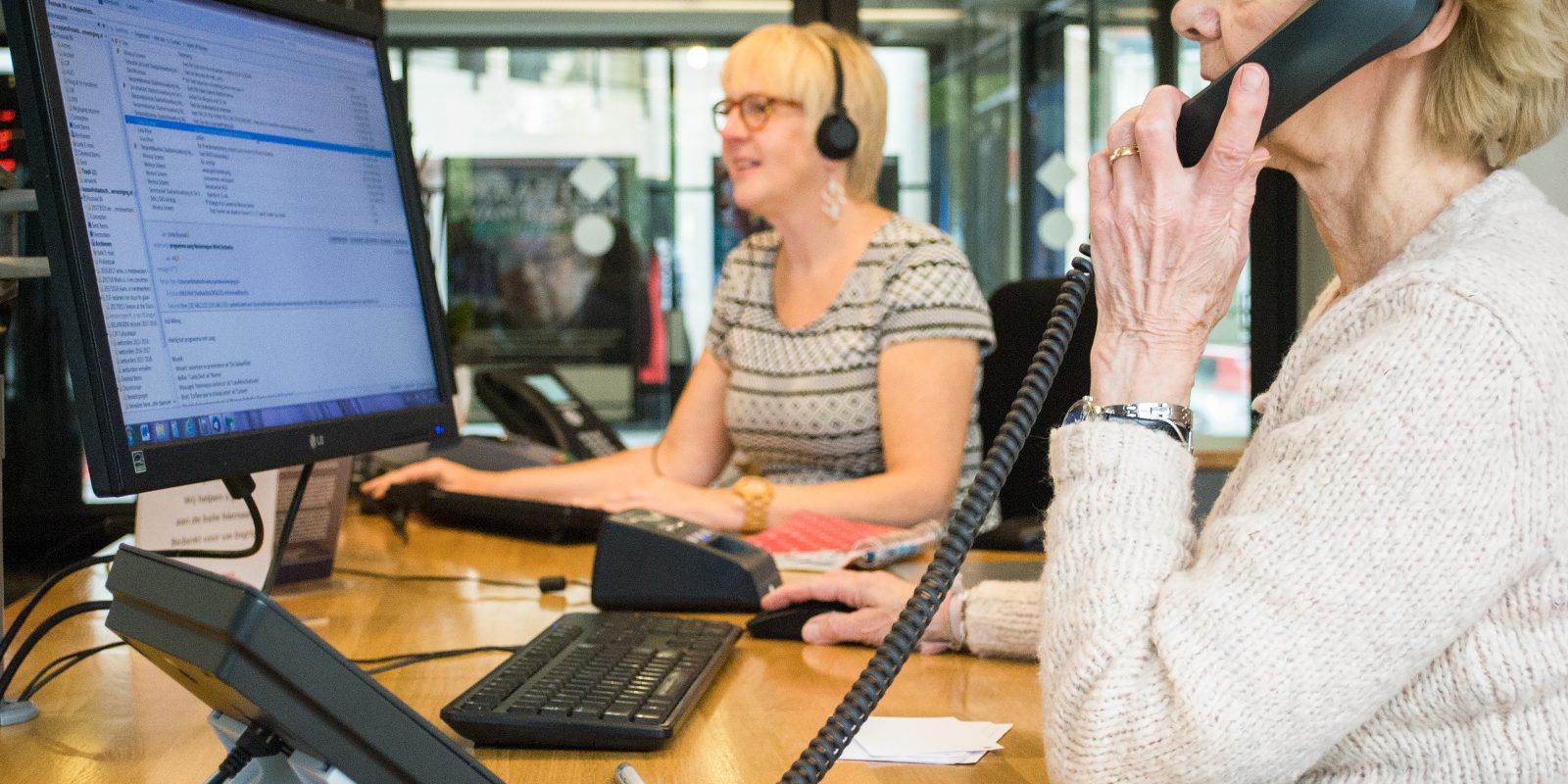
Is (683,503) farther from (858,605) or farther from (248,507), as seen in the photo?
(248,507)

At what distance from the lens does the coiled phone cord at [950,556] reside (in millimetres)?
823

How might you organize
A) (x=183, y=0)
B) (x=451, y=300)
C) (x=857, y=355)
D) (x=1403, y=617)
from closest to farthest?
(x=1403, y=617), (x=183, y=0), (x=857, y=355), (x=451, y=300)

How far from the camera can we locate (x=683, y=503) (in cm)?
195

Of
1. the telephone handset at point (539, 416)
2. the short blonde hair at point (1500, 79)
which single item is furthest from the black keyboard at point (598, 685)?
the telephone handset at point (539, 416)

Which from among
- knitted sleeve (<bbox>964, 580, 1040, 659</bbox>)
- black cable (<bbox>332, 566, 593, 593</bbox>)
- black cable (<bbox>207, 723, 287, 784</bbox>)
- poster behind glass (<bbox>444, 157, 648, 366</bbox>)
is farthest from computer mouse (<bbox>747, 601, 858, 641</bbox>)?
poster behind glass (<bbox>444, 157, 648, 366</bbox>)

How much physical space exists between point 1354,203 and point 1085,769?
0.45m

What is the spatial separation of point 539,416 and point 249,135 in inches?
67.5

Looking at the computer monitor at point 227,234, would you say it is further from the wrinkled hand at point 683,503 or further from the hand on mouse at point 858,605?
the wrinkled hand at point 683,503

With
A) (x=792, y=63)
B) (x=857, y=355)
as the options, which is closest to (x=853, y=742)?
(x=857, y=355)

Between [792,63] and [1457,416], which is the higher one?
[792,63]

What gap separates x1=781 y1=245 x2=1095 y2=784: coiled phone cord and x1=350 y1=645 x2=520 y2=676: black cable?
0.42 m

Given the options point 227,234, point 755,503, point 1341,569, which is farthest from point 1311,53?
point 755,503

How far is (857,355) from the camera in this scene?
2174mm

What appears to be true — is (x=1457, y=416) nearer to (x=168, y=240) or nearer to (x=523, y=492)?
(x=168, y=240)
